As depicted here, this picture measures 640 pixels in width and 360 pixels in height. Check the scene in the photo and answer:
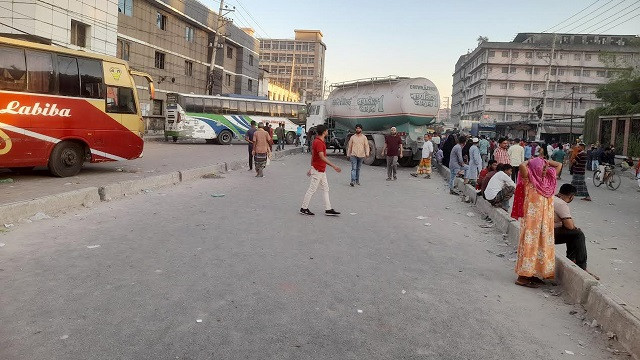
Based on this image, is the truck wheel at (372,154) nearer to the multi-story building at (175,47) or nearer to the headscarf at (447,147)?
the headscarf at (447,147)

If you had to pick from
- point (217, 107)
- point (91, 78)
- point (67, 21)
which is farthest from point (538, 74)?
point (91, 78)

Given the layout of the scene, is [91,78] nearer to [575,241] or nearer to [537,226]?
[537,226]

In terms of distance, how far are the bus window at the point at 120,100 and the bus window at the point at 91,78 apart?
27 centimetres

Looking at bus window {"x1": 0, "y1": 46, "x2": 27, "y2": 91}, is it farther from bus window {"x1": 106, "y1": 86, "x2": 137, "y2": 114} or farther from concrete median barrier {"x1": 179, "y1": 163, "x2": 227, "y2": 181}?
concrete median barrier {"x1": 179, "y1": 163, "x2": 227, "y2": 181}

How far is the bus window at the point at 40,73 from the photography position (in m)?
10.1

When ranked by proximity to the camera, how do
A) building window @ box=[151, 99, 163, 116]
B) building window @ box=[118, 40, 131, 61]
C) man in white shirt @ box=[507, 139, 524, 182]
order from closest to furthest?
man in white shirt @ box=[507, 139, 524, 182], building window @ box=[118, 40, 131, 61], building window @ box=[151, 99, 163, 116]

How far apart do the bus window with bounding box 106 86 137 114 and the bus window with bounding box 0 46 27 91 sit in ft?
6.94

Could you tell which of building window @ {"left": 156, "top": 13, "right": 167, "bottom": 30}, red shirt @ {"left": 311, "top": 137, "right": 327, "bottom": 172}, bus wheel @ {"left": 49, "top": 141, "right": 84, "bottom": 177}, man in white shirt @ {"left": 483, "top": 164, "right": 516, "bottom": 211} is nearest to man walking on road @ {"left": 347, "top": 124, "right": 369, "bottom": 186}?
man in white shirt @ {"left": 483, "top": 164, "right": 516, "bottom": 211}

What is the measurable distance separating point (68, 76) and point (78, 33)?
14956mm

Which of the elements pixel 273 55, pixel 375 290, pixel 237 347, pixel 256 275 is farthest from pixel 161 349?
pixel 273 55

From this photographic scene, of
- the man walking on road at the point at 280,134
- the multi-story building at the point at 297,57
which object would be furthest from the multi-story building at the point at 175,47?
the multi-story building at the point at 297,57

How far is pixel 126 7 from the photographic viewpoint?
3083 cm

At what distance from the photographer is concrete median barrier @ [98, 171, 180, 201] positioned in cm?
885

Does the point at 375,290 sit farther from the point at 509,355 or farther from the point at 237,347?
the point at 237,347
